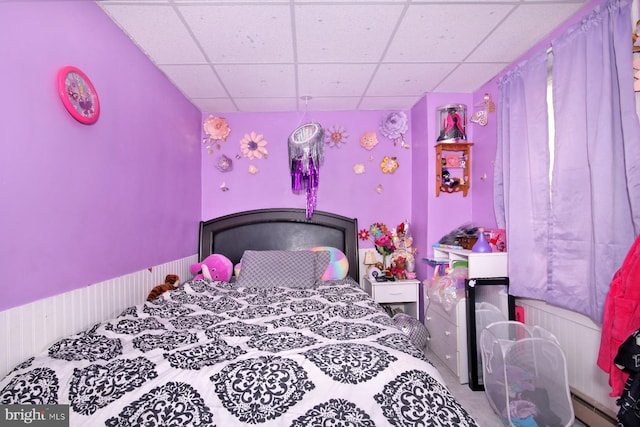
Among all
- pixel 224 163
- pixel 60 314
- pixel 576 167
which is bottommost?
pixel 60 314

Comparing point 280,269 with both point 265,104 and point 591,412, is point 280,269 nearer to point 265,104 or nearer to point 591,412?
point 265,104

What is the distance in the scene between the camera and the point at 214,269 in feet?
10.3

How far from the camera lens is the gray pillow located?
282 centimetres

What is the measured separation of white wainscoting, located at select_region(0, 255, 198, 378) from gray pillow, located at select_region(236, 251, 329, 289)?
83cm

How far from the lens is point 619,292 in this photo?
1.52 meters

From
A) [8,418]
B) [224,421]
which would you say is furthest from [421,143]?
[8,418]

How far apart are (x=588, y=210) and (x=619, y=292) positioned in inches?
20.2

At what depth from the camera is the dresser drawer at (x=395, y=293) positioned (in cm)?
320

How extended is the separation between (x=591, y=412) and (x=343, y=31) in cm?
274

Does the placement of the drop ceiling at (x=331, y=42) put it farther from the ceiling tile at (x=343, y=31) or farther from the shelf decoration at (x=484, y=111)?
the shelf decoration at (x=484, y=111)

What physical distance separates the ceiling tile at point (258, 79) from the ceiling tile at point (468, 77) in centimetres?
139

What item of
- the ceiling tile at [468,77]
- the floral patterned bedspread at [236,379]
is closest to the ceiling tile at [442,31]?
the ceiling tile at [468,77]

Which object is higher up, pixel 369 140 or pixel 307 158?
pixel 369 140

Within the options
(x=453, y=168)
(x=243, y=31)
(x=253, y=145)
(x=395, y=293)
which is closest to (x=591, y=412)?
(x=395, y=293)
